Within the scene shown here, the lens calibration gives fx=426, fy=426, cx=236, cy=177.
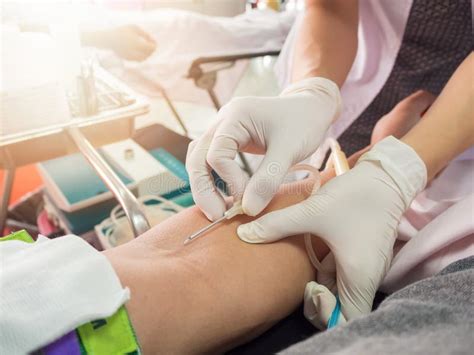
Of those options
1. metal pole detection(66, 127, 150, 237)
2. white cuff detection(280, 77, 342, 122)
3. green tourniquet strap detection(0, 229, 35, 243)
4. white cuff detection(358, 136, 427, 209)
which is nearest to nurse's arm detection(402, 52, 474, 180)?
white cuff detection(358, 136, 427, 209)

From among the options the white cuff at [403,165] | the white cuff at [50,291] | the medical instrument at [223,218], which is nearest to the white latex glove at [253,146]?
the medical instrument at [223,218]

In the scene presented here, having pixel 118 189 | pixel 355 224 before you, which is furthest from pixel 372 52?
pixel 118 189

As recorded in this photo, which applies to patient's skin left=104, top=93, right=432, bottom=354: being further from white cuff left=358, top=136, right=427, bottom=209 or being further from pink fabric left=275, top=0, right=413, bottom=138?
pink fabric left=275, top=0, right=413, bottom=138

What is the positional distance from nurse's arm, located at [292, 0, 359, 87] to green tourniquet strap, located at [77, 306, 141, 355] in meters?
0.86

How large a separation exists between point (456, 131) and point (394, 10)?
0.56m

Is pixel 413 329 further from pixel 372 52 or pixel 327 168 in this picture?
Answer: pixel 372 52

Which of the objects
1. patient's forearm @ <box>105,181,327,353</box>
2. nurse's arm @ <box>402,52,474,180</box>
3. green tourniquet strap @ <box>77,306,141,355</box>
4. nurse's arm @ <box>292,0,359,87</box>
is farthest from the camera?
nurse's arm @ <box>292,0,359,87</box>

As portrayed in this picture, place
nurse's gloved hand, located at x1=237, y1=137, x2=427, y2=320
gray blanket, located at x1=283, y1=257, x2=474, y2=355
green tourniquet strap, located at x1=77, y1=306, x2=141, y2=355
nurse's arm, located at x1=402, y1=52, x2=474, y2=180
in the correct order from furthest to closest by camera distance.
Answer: nurse's arm, located at x1=402, y1=52, x2=474, y2=180 < nurse's gloved hand, located at x1=237, y1=137, x2=427, y2=320 < green tourniquet strap, located at x1=77, y1=306, x2=141, y2=355 < gray blanket, located at x1=283, y1=257, x2=474, y2=355

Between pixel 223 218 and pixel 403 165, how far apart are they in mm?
361

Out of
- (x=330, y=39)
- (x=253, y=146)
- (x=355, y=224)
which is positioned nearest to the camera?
(x=355, y=224)

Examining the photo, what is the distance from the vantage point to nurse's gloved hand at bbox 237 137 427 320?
0.76 metres

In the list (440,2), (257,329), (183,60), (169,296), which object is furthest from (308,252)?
(183,60)

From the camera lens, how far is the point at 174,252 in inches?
29.8

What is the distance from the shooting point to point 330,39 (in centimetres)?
126
